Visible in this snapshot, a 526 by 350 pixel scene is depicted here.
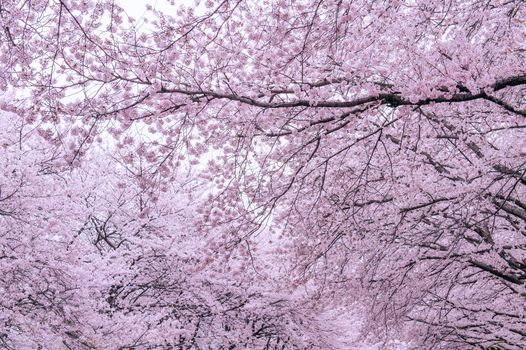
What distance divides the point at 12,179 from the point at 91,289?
10.4ft

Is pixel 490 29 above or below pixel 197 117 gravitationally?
above

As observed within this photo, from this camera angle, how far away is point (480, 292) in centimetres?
1048

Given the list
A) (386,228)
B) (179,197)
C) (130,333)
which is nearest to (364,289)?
(386,228)

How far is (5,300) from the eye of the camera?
29.6ft

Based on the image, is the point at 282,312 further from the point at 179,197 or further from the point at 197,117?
the point at 197,117

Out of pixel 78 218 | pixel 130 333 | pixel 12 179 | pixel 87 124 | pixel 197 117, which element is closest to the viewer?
pixel 87 124

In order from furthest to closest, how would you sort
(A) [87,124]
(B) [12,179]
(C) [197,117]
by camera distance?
(B) [12,179], (C) [197,117], (A) [87,124]

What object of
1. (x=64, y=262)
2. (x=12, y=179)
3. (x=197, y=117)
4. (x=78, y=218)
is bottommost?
(x=197, y=117)

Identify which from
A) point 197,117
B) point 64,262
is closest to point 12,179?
point 64,262

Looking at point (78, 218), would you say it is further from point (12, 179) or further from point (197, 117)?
point (197, 117)

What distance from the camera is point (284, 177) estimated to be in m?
8.30

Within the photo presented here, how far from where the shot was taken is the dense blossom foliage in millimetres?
4742

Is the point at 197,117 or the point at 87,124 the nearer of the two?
the point at 87,124

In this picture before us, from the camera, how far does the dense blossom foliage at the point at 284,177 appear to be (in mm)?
4742
